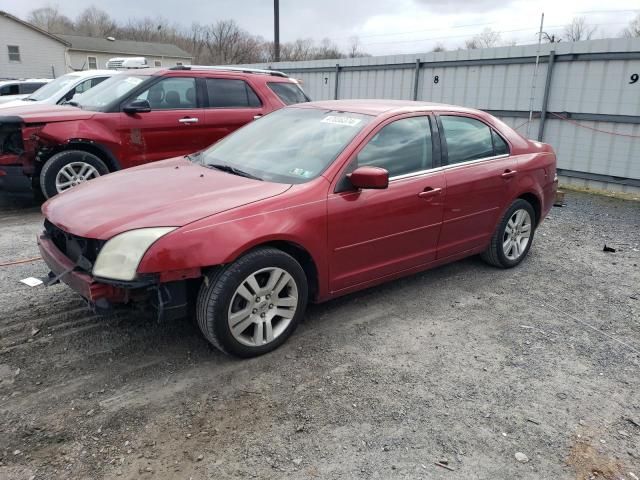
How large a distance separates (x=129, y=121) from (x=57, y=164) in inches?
40.9

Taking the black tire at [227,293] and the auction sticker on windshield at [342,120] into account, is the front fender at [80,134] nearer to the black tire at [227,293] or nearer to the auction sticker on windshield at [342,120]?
the auction sticker on windshield at [342,120]

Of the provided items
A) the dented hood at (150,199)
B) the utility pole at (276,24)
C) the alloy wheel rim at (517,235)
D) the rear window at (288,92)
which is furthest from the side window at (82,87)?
the utility pole at (276,24)

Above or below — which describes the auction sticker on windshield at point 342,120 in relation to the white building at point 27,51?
below

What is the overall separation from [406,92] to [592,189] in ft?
16.5

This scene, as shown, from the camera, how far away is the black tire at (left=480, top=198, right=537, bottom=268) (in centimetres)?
498

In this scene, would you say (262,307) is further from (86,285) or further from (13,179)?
(13,179)

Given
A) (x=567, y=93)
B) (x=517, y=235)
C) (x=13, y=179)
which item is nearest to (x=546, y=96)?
(x=567, y=93)

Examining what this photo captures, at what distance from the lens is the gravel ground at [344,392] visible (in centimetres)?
252

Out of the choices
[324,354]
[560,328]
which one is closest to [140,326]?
[324,354]

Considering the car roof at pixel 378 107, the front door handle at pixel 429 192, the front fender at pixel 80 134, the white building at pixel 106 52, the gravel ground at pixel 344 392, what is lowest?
the gravel ground at pixel 344 392

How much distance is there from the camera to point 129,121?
677 centimetres

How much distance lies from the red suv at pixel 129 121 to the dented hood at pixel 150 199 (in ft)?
9.53

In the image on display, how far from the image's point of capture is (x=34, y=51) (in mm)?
35875

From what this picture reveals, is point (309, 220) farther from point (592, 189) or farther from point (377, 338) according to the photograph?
point (592, 189)
